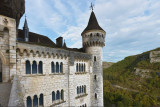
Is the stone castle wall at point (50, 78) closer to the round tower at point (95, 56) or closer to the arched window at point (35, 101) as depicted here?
the arched window at point (35, 101)

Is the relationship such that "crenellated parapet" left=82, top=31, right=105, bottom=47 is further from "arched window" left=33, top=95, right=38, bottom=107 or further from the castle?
"arched window" left=33, top=95, right=38, bottom=107

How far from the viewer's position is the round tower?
15.9 m

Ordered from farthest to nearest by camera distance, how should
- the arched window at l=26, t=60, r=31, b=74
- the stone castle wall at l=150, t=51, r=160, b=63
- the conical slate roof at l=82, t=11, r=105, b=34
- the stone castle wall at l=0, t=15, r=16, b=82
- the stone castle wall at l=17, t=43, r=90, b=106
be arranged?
the stone castle wall at l=150, t=51, r=160, b=63
the conical slate roof at l=82, t=11, r=105, b=34
the arched window at l=26, t=60, r=31, b=74
the stone castle wall at l=17, t=43, r=90, b=106
the stone castle wall at l=0, t=15, r=16, b=82

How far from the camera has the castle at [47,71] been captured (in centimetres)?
689

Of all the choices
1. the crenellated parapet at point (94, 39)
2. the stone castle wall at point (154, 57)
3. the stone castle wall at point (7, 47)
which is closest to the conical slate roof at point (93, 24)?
the crenellated parapet at point (94, 39)

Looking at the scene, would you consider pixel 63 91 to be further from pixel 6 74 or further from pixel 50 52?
pixel 6 74

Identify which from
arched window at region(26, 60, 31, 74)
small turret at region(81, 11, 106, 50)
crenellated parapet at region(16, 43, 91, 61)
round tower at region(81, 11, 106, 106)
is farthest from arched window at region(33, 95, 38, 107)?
small turret at region(81, 11, 106, 50)

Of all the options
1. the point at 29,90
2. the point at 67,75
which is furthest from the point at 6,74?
the point at 67,75

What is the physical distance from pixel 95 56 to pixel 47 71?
9437mm

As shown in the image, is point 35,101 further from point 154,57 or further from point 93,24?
point 154,57

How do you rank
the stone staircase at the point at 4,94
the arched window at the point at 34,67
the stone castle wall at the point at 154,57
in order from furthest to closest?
the stone castle wall at the point at 154,57, the arched window at the point at 34,67, the stone staircase at the point at 4,94

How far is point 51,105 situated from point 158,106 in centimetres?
4377

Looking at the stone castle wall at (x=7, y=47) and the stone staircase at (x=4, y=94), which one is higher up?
the stone castle wall at (x=7, y=47)

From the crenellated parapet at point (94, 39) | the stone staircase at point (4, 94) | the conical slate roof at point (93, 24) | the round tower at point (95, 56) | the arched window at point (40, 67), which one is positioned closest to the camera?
the stone staircase at point (4, 94)
